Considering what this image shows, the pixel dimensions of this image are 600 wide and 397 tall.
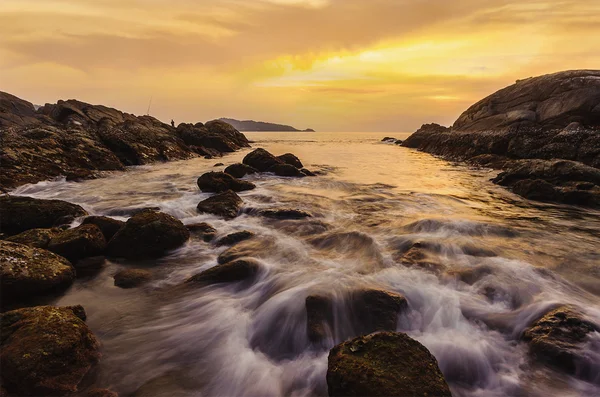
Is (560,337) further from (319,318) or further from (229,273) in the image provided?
(229,273)

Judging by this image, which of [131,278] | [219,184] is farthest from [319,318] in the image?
[219,184]

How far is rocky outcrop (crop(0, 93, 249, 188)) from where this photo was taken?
575 inches

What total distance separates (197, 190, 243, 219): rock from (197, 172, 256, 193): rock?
2418 millimetres

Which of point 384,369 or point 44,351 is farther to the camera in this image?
point 44,351

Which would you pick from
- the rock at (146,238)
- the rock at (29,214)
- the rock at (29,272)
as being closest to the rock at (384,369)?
the rock at (29,272)

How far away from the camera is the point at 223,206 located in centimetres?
997

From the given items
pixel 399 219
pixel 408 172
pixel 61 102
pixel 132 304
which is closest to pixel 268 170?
pixel 408 172

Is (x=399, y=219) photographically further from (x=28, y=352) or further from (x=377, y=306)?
(x=28, y=352)

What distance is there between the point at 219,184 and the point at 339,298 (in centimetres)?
913

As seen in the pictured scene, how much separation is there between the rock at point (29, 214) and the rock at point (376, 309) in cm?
A: 735

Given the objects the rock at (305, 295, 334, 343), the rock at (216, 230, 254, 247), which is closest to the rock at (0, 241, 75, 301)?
the rock at (216, 230, 254, 247)

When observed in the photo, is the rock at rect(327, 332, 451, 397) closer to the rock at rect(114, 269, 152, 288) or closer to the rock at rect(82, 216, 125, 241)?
the rock at rect(114, 269, 152, 288)

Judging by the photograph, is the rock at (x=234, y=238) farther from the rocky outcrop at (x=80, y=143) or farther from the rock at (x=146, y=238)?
the rocky outcrop at (x=80, y=143)

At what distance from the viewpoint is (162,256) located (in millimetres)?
6918
